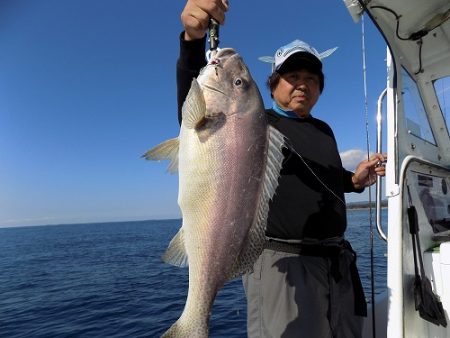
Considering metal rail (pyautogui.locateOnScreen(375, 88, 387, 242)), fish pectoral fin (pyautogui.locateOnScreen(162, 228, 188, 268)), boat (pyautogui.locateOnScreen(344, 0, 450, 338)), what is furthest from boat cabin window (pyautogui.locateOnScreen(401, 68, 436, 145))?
fish pectoral fin (pyautogui.locateOnScreen(162, 228, 188, 268))

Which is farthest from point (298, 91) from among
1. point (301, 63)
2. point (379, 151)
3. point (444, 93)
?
point (444, 93)

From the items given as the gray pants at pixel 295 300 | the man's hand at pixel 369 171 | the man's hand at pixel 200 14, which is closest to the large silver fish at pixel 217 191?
the man's hand at pixel 200 14

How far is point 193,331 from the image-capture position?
71.1 inches

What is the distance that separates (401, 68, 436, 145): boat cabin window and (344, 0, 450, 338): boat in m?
0.01

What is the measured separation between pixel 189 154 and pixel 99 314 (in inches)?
478

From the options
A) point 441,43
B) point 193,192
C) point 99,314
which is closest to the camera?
point 193,192

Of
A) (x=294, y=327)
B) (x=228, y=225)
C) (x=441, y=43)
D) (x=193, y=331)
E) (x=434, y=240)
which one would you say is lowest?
(x=294, y=327)

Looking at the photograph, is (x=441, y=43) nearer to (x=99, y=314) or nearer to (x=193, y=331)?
(x=193, y=331)

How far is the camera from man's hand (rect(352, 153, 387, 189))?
333 cm

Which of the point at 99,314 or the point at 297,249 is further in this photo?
the point at 99,314

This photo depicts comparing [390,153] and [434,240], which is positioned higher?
[390,153]

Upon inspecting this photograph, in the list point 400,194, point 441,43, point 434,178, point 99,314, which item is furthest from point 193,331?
point 99,314

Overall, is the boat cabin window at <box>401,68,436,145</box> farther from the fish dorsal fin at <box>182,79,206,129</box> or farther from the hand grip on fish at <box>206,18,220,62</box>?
the fish dorsal fin at <box>182,79,206,129</box>

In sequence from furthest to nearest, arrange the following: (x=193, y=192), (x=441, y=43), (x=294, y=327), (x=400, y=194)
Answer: (x=441, y=43)
(x=400, y=194)
(x=294, y=327)
(x=193, y=192)
